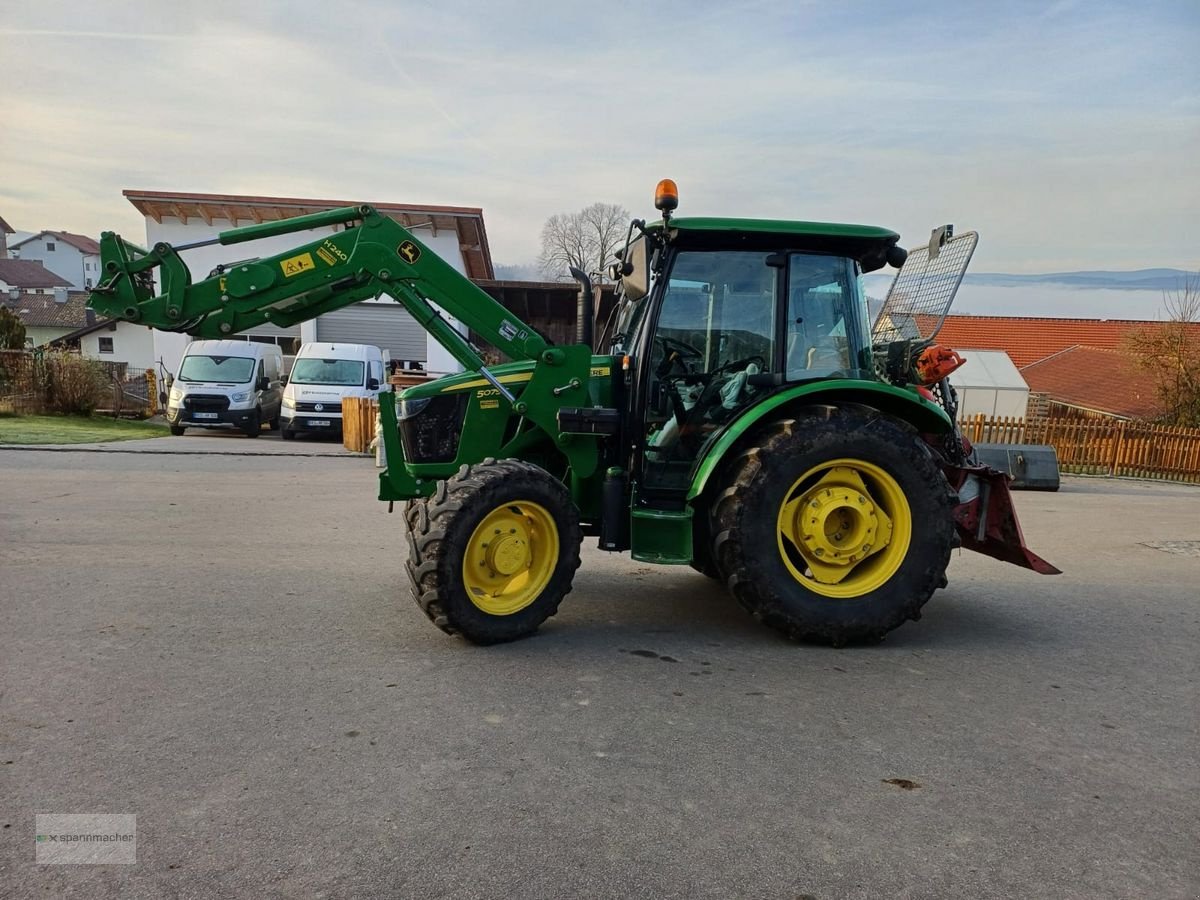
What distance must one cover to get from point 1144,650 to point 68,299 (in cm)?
6706

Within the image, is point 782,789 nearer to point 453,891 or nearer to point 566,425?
point 453,891

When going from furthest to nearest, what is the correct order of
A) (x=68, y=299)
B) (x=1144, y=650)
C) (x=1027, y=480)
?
(x=68, y=299)
(x=1027, y=480)
(x=1144, y=650)

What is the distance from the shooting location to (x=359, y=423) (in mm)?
15078

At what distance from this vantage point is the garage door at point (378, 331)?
2427cm

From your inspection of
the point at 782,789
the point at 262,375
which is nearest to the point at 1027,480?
the point at 782,789

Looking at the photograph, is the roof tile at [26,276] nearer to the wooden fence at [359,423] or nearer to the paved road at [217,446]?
the paved road at [217,446]

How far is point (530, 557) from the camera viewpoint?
14.8 ft

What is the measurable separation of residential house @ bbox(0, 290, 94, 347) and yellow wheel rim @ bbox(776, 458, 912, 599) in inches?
2074

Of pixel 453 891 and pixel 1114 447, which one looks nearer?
pixel 453 891

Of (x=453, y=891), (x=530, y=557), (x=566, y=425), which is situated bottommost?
(x=453, y=891)

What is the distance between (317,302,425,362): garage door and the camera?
955 inches

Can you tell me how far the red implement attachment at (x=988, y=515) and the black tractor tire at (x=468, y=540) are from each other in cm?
248

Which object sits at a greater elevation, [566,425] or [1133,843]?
[566,425]

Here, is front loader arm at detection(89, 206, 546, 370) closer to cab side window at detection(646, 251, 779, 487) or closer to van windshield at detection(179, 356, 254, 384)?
cab side window at detection(646, 251, 779, 487)
